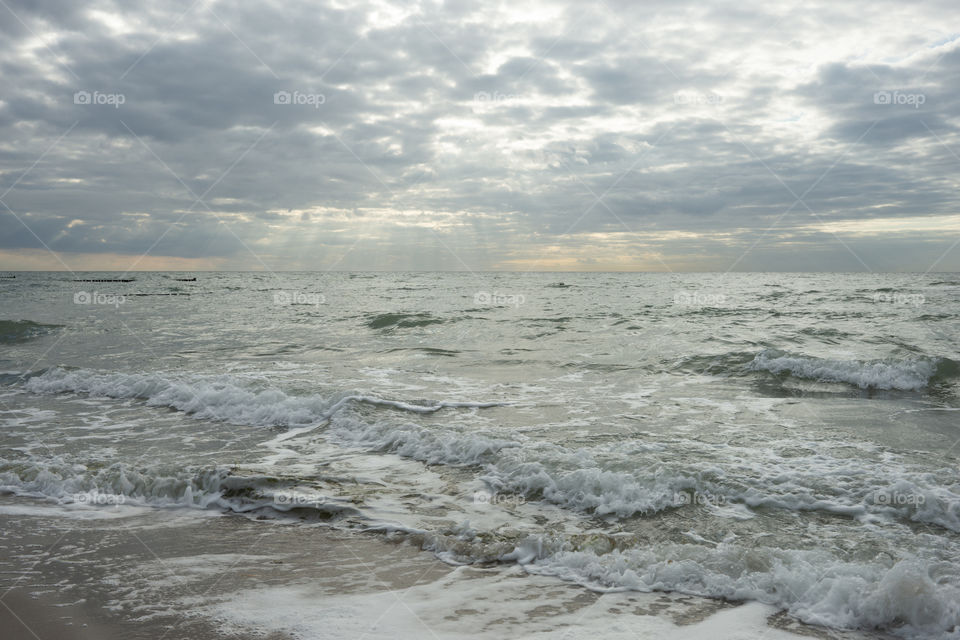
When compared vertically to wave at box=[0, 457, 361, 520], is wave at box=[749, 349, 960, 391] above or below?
above

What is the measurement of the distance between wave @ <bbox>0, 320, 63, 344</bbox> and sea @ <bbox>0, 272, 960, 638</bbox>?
8.88 meters

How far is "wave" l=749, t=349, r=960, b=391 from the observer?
11688 mm

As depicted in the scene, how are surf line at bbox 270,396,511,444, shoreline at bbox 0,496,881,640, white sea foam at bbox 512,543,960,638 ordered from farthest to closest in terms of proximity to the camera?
surf line at bbox 270,396,511,444 < white sea foam at bbox 512,543,960,638 < shoreline at bbox 0,496,881,640

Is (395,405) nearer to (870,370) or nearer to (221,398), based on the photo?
(221,398)

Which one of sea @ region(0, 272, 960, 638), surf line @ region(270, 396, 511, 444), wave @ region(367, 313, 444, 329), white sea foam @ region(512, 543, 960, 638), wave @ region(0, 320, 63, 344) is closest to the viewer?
white sea foam @ region(512, 543, 960, 638)

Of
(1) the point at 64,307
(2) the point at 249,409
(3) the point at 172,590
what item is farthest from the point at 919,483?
A: (1) the point at 64,307

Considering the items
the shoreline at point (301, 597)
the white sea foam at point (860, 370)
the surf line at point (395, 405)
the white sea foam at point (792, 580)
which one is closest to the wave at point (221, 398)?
the surf line at point (395, 405)

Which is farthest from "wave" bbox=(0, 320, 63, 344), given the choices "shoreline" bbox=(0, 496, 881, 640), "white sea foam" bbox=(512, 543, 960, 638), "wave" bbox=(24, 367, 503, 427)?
"white sea foam" bbox=(512, 543, 960, 638)

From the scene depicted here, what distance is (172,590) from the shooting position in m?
4.09

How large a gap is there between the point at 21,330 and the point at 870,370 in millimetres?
28816

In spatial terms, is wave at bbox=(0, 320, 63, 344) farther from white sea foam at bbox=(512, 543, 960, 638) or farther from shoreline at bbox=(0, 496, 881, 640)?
white sea foam at bbox=(512, 543, 960, 638)

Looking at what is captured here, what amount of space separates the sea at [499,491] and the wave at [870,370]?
0.06 metres

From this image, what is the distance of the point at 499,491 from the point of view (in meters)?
6.27

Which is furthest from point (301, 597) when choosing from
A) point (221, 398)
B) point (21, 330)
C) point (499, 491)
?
point (21, 330)
